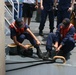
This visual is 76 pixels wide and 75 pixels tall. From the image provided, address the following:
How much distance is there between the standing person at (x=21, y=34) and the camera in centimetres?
621

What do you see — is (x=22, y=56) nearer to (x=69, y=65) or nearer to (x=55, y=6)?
(x=69, y=65)

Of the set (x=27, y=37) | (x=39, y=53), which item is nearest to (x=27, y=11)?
(x=27, y=37)

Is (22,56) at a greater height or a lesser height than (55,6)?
lesser

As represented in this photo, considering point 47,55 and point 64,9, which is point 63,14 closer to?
point 64,9

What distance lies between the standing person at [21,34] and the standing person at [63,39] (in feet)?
0.86

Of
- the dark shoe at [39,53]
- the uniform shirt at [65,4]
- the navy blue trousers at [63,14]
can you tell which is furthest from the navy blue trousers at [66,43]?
the uniform shirt at [65,4]

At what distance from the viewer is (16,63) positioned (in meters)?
6.07

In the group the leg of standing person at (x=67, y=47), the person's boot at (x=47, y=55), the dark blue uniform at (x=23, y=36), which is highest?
the dark blue uniform at (x=23, y=36)

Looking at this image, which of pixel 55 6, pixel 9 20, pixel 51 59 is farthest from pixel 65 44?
pixel 9 20

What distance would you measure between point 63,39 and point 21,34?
0.94 metres

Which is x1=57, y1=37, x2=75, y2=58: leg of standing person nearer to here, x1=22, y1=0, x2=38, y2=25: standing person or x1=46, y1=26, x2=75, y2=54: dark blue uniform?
x1=46, y1=26, x2=75, y2=54: dark blue uniform

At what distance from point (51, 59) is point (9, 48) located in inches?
40.8

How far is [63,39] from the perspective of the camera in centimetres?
617

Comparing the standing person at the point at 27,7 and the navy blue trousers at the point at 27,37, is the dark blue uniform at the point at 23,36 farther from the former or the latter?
the standing person at the point at 27,7
